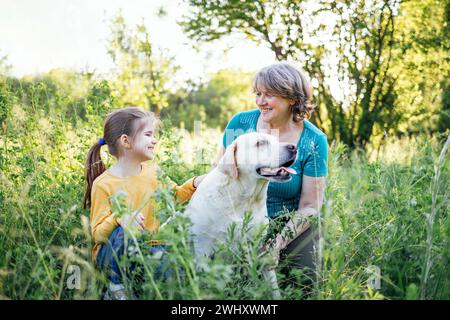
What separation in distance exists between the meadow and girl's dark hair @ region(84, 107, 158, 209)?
0.16 m

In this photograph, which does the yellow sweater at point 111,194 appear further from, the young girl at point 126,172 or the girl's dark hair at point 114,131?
the girl's dark hair at point 114,131

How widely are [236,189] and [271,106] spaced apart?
31.6 inches

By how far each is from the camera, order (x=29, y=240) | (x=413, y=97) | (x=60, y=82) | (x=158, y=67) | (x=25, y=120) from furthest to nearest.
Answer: (x=158, y=67), (x=413, y=97), (x=60, y=82), (x=25, y=120), (x=29, y=240)

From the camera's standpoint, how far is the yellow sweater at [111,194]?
2.73 metres

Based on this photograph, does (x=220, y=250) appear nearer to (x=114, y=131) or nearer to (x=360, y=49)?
(x=114, y=131)

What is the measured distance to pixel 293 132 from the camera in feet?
11.7

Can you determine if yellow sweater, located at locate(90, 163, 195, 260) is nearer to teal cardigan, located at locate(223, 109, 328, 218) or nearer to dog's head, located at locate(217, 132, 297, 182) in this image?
dog's head, located at locate(217, 132, 297, 182)

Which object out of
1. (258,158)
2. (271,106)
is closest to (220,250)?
(258,158)

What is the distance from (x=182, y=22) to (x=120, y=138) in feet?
17.4

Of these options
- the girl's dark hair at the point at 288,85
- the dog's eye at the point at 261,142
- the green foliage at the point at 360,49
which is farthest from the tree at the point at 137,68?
the dog's eye at the point at 261,142

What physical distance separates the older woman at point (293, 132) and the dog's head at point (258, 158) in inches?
12.2
